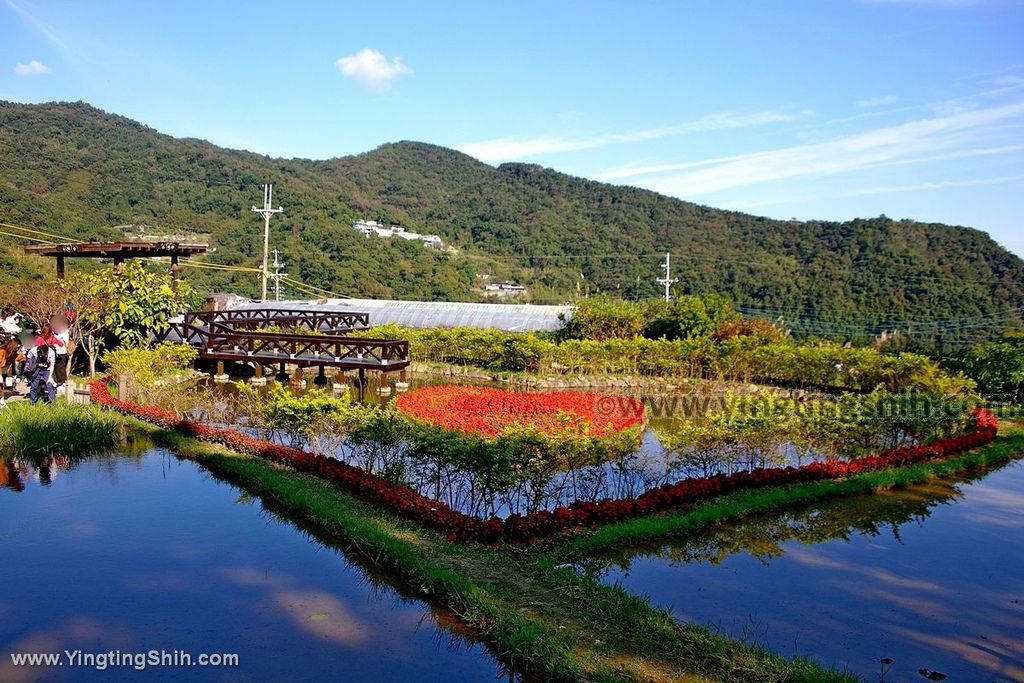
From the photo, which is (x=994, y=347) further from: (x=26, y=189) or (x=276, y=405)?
(x=26, y=189)

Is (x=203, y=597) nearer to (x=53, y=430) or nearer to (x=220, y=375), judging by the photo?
(x=53, y=430)

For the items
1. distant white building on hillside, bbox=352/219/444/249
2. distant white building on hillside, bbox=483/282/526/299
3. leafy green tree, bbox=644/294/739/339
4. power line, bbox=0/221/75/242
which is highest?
distant white building on hillside, bbox=352/219/444/249

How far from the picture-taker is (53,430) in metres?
11.7

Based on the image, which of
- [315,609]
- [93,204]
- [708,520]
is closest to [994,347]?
[708,520]

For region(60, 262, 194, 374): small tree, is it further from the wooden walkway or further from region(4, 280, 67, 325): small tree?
the wooden walkway

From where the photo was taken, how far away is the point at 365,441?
10477 millimetres

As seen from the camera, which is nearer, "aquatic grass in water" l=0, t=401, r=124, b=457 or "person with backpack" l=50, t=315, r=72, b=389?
"aquatic grass in water" l=0, t=401, r=124, b=457

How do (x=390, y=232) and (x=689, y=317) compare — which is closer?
(x=689, y=317)

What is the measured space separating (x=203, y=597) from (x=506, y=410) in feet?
26.1

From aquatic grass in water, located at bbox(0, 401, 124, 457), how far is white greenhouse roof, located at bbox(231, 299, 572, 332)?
16.1 metres

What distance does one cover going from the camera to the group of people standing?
1357 cm

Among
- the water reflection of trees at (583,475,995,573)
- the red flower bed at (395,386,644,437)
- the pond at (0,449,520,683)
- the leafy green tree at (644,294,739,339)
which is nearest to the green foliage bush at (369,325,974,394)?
the leafy green tree at (644,294,739,339)

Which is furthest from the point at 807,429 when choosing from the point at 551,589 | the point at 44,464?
the point at 44,464

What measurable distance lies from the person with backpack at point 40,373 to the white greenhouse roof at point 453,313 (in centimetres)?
1540
